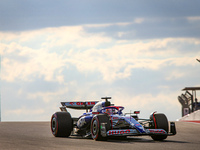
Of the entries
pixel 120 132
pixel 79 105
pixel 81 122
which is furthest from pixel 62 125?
pixel 79 105

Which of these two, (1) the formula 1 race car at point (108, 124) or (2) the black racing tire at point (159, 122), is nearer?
(1) the formula 1 race car at point (108, 124)

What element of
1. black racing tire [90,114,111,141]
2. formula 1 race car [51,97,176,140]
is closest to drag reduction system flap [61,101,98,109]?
formula 1 race car [51,97,176,140]

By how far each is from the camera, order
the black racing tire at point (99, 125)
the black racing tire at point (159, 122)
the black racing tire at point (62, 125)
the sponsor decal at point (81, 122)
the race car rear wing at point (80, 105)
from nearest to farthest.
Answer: the black racing tire at point (99, 125), the black racing tire at point (159, 122), the black racing tire at point (62, 125), the sponsor decal at point (81, 122), the race car rear wing at point (80, 105)

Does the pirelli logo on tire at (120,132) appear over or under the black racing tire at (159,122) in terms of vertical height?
under

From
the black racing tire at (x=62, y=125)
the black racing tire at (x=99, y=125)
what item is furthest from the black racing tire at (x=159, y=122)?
the black racing tire at (x=62, y=125)

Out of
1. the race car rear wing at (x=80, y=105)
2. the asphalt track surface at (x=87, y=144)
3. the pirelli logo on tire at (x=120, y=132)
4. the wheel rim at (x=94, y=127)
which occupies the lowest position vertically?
the asphalt track surface at (x=87, y=144)

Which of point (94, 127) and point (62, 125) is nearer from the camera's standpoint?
point (94, 127)

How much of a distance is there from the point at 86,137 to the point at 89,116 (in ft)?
2.92

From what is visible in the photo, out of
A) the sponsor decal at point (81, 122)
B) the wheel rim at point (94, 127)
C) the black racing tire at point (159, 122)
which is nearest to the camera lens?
the wheel rim at point (94, 127)

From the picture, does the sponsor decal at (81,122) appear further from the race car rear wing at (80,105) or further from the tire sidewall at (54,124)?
the race car rear wing at (80,105)

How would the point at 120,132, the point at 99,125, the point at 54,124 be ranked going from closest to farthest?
the point at 120,132
the point at 99,125
the point at 54,124

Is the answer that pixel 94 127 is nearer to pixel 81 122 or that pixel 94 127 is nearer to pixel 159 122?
pixel 81 122

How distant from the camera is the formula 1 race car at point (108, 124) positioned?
14.4 meters

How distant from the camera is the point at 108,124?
14.5m
